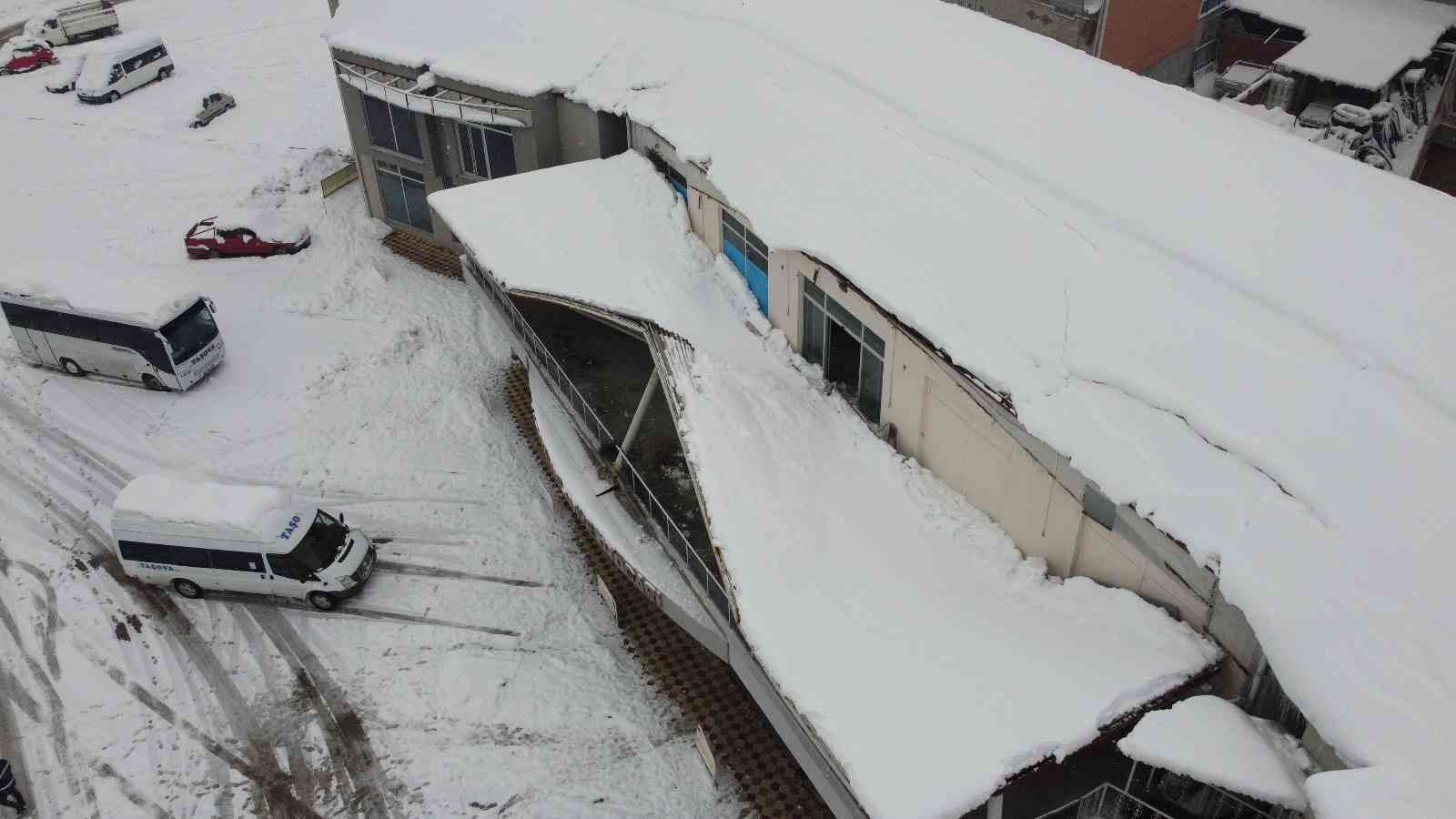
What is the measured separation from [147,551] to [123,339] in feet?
26.3

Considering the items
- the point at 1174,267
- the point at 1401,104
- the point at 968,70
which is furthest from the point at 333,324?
the point at 1401,104

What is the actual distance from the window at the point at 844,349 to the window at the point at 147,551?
12.9 meters

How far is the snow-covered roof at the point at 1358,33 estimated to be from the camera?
27688 millimetres

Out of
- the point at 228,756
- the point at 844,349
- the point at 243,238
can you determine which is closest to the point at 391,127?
the point at 243,238

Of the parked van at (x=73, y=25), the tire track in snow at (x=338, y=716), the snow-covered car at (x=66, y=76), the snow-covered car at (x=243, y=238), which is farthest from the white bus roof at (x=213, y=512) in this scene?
the parked van at (x=73, y=25)

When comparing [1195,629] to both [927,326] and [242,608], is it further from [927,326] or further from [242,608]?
[242,608]

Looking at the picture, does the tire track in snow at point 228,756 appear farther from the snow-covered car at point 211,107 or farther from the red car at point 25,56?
the red car at point 25,56

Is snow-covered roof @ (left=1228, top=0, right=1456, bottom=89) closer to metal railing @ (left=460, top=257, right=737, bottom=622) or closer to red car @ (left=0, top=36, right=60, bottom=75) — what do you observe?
metal railing @ (left=460, top=257, right=737, bottom=622)

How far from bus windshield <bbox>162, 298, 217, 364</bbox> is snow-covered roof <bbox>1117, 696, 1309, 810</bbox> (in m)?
23.6

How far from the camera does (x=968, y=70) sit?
2091cm

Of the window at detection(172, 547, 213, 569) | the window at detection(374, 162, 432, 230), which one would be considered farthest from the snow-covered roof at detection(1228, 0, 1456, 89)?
the window at detection(172, 547, 213, 569)

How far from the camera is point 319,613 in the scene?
2030cm

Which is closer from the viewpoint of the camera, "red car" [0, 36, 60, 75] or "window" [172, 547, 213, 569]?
"window" [172, 547, 213, 569]

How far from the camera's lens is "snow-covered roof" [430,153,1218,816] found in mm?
11273
